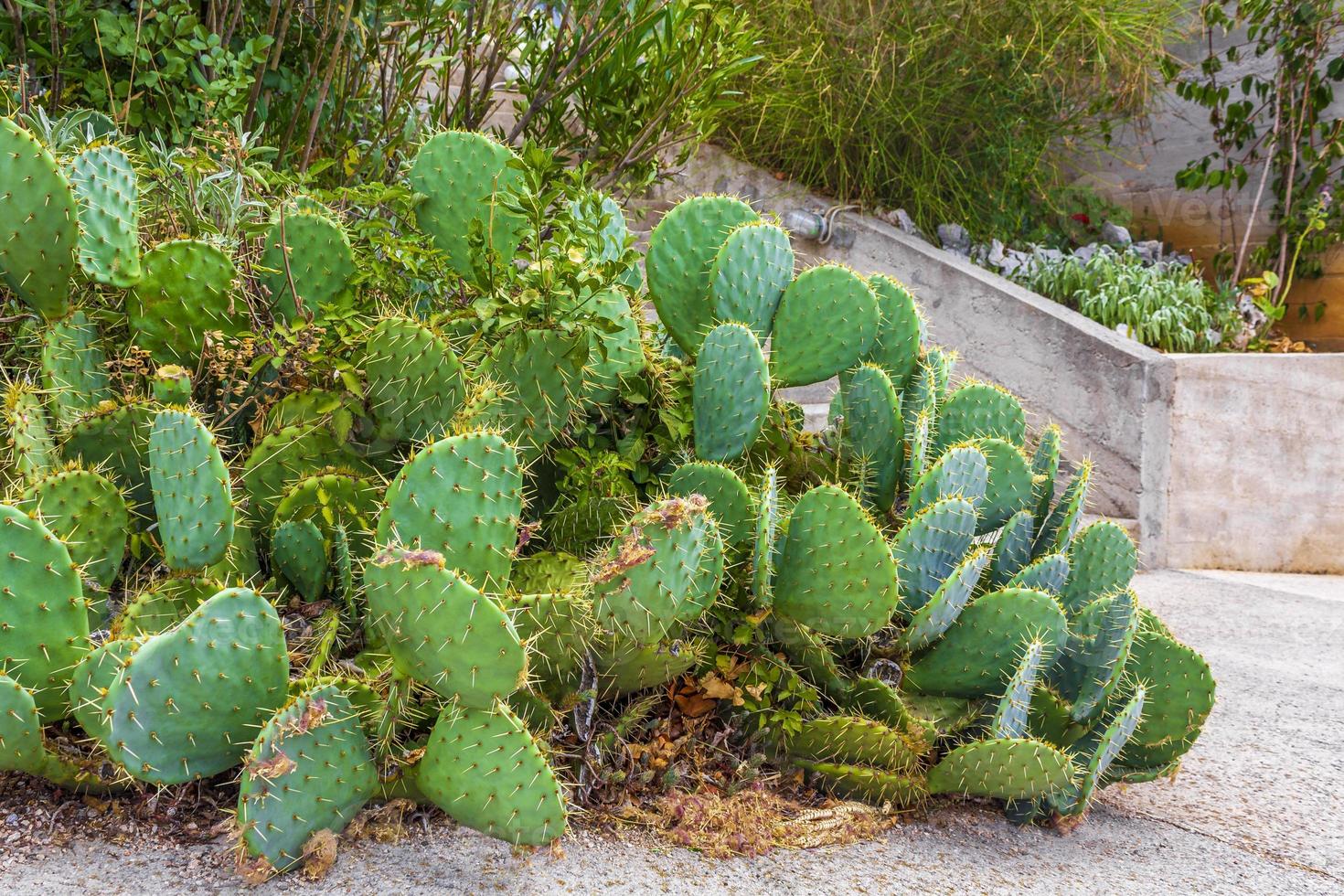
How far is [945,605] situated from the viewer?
1963 millimetres

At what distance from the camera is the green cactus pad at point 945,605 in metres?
1.94

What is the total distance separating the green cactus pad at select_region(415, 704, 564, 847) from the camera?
4.78 ft

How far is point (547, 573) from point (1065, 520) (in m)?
1.14

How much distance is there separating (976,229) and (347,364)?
421 cm

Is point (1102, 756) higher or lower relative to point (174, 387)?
lower

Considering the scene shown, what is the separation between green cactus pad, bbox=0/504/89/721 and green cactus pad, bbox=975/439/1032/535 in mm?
1763

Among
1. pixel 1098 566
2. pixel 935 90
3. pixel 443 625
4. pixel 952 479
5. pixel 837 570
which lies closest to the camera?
pixel 443 625

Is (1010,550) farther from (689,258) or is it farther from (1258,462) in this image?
(1258,462)

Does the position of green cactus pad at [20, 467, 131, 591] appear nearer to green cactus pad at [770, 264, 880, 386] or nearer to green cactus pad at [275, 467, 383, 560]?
green cactus pad at [275, 467, 383, 560]

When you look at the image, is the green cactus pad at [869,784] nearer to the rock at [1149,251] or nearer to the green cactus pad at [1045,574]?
the green cactus pad at [1045,574]

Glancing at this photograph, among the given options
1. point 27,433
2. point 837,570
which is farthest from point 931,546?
point 27,433

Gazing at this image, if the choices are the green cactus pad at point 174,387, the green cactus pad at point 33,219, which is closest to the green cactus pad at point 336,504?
the green cactus pad at point 174,387

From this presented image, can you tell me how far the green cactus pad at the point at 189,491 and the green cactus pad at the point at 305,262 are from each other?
1.70ft

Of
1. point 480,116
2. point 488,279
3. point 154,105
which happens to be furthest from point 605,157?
point 488,279
